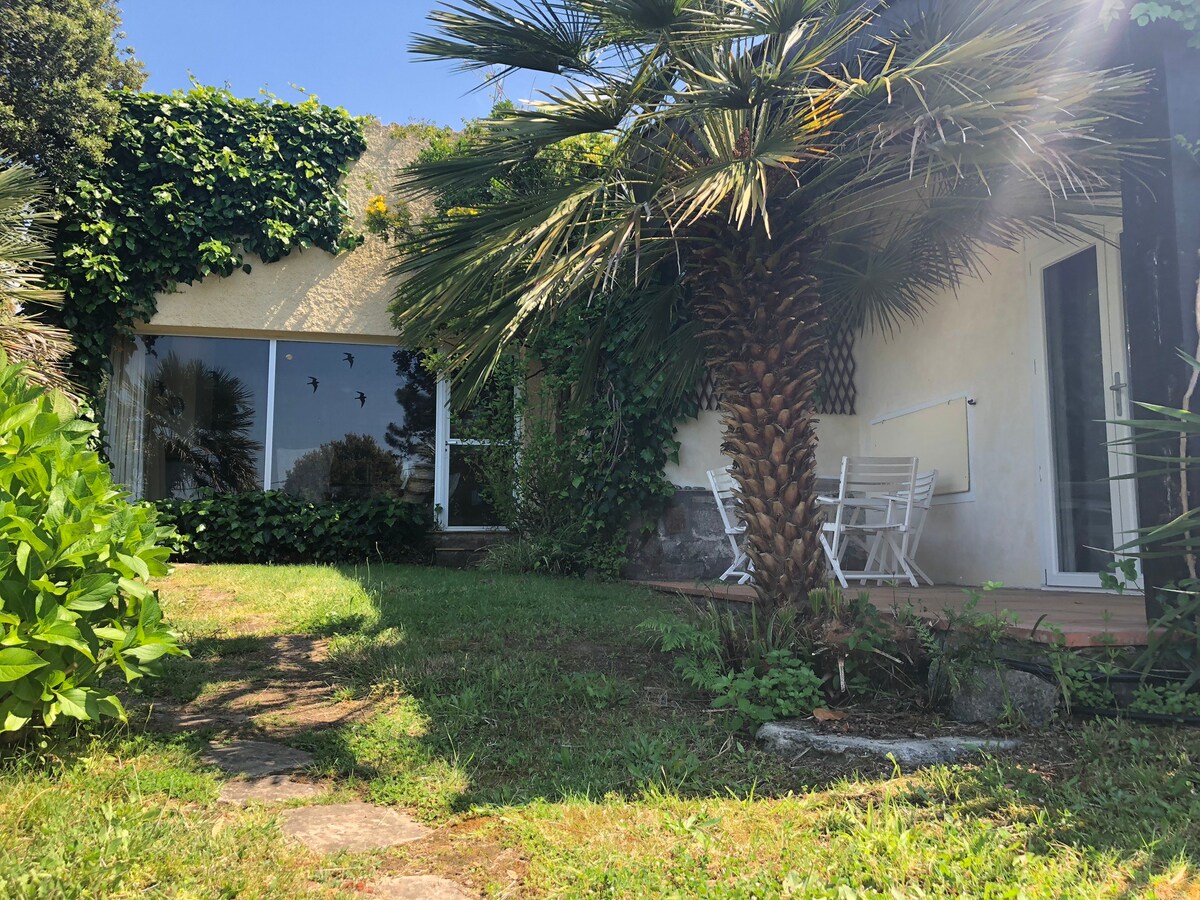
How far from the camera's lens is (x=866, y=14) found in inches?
162

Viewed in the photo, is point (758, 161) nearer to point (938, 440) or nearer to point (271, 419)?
point (938, 440)

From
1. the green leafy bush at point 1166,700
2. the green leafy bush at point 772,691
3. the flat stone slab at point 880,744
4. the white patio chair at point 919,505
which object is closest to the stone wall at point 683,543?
the white patio chair at point 919,505

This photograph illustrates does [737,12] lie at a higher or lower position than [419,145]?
lower

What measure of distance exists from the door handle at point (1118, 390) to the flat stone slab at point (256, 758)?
5114 mm

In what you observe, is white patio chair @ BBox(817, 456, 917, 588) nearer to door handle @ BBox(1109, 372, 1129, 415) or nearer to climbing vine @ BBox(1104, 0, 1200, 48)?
door handle @ BBox(1109, 372, 1129, 415)

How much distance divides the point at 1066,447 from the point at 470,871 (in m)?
5.27

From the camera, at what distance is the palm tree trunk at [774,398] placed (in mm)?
4168

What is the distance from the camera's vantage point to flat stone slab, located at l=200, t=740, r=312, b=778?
303 cm

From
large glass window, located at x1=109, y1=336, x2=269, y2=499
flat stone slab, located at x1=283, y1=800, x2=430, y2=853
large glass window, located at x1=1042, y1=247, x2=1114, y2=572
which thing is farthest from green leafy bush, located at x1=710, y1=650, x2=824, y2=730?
large glass window, located at x1=109, y1=336, x2=269, y2=499

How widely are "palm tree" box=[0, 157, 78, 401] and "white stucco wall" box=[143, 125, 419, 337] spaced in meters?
1.30

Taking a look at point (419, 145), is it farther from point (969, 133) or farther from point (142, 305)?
point (969, 133)

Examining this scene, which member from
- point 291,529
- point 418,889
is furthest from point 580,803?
point 291,529

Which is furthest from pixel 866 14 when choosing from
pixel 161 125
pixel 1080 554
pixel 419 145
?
pixel 161 125

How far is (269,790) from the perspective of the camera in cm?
285
